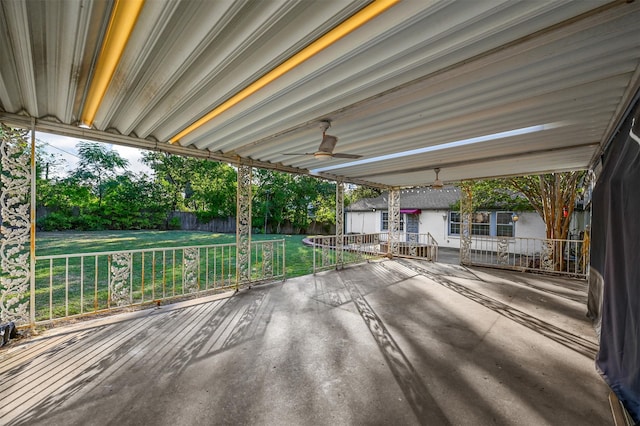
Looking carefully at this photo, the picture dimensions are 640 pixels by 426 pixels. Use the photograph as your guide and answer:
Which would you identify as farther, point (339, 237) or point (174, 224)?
point (174, 224)

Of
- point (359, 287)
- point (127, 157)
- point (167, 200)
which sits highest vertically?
point (127, 157)

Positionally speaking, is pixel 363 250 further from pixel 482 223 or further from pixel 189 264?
pixel 482 223

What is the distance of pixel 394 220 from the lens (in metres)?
9.30

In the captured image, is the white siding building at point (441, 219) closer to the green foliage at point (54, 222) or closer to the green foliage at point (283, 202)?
the green foliage at point (283, 202)

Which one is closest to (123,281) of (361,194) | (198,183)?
(198,183)

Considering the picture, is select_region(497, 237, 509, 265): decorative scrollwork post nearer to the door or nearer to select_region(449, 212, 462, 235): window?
select_region(449, 212, 462, 235): window

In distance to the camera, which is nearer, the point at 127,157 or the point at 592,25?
the point at 592,25

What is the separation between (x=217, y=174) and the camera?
19047mm

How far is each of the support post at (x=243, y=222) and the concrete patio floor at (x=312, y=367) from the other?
96cm

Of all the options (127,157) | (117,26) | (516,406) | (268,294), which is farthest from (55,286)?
(127,157)

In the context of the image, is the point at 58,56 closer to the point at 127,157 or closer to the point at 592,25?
Answer: the point at 592,25

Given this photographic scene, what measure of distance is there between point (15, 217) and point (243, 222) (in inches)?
118

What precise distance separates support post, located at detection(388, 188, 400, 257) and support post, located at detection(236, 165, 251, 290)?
18.3 ft

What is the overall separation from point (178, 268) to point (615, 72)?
27.5ft
